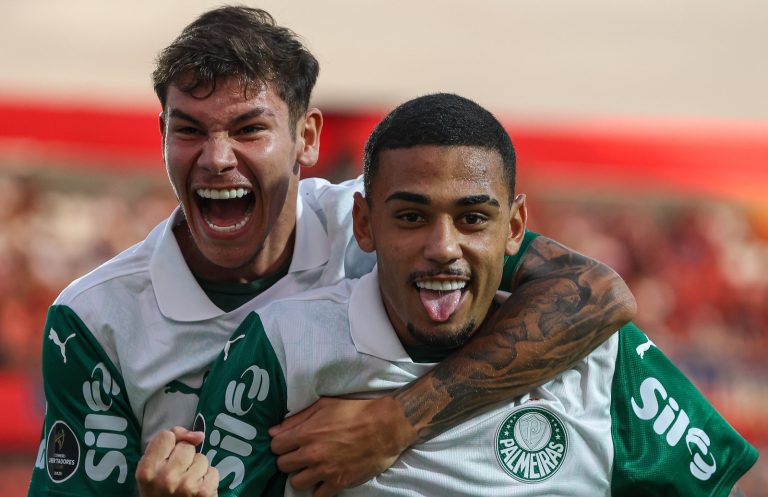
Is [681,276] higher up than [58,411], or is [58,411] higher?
[58,411]

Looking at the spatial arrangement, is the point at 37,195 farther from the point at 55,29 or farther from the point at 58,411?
the point at 55,29

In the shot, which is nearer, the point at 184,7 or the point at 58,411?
the point at 58,411

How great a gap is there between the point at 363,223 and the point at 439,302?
30cm

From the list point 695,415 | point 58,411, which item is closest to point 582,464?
point 695,415

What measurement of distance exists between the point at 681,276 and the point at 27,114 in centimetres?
392

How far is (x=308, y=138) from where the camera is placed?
345 cm

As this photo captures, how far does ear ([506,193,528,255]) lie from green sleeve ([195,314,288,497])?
0.64 metres

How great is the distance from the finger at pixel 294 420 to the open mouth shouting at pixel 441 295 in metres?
0.34

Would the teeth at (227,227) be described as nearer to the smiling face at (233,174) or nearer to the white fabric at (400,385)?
the smiling face at (233,174)

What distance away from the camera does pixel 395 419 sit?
2785 mm

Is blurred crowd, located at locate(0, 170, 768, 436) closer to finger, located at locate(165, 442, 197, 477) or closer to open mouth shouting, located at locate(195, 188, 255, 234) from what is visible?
open mouth shouting, located at locate(195, 188, 255, 234)

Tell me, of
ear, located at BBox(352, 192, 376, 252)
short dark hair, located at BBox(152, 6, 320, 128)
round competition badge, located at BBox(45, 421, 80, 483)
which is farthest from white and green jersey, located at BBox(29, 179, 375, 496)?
short dark hair, located at BBox(152, 6, 320, 128)

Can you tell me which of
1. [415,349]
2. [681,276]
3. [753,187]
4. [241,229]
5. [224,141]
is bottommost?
[681,276]

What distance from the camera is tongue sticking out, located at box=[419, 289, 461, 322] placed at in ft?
9.11
